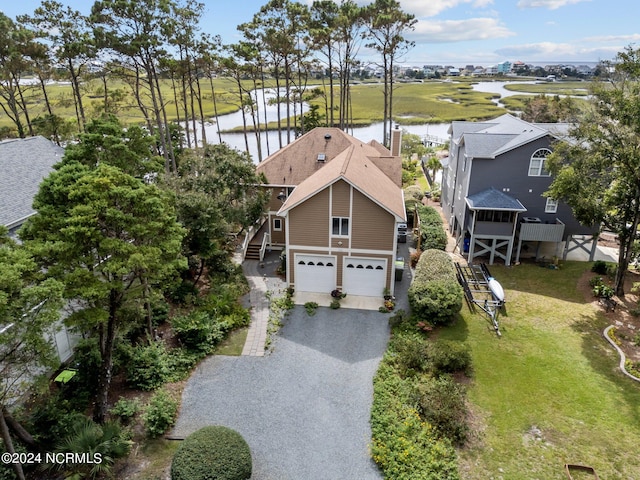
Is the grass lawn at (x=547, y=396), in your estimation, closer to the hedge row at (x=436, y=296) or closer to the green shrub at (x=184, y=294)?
the hedge row at (x=436, y=296)

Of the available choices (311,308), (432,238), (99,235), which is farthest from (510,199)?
(99,235)

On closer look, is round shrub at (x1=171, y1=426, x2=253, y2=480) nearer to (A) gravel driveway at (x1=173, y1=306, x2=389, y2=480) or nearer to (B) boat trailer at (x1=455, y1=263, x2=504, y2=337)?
(A) gravel driveway at (x1=173, y1=306, x2=389, y2=480)

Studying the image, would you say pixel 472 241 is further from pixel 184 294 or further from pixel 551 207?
pixel 184 294

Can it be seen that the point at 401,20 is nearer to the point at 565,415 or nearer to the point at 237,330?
the point at 237,330

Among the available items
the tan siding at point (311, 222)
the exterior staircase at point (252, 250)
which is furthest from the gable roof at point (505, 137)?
the exterior staircase at point (252, 250)

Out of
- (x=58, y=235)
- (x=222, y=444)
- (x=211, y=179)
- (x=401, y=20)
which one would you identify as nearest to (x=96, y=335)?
(x=58, y=235)
